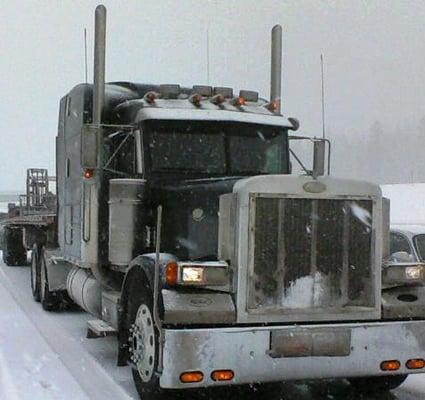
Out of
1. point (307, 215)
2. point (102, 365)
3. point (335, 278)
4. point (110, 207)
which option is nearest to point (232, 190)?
point (307, 215)

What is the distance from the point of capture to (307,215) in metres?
5.34

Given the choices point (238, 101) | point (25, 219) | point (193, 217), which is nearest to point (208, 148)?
point (238, 101)

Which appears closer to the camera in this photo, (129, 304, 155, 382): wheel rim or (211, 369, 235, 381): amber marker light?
(211, 369, 235, 381): amber marker light

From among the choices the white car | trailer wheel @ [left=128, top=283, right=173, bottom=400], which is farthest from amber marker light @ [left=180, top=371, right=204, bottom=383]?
the white car

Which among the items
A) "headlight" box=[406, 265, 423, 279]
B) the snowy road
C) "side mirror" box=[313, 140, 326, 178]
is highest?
"side mirror" box=[313, 140, 326, 178]

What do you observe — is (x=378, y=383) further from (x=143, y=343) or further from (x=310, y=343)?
(x=143, y=343)

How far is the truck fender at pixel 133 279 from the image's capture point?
5512mm

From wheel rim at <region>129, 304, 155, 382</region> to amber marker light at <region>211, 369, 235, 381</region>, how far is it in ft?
1.75

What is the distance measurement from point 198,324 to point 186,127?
2.45 meters

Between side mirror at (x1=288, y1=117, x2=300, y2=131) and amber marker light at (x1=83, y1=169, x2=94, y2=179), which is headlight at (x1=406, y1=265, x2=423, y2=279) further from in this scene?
amber marker light at (x1=83, y1=169, x2=94, y2=179)

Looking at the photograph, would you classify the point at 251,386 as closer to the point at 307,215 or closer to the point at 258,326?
the point at 258,326

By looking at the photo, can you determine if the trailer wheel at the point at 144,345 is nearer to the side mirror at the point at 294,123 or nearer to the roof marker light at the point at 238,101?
the roof marker light at the point at 238,101

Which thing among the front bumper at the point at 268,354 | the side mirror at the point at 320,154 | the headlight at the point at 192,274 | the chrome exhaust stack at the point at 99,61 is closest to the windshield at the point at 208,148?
the side mirror at the point at 320,154

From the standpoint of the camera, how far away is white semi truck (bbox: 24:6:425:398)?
506 cm
